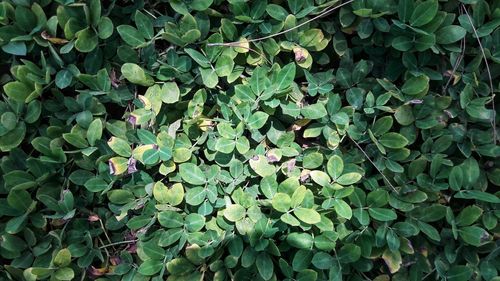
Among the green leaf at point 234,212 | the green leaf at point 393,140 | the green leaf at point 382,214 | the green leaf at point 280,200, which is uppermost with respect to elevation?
the green leaf at point 393,140

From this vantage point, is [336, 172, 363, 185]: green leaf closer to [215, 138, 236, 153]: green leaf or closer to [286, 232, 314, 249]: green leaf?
[286, 232, 314, 249]: green leaf

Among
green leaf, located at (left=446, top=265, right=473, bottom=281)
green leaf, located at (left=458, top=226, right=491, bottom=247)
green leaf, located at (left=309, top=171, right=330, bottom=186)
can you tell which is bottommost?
A: green leaf, located at (left=446, top=265, right=473, bottom=281)

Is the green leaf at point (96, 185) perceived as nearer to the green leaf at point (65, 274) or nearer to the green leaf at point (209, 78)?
the green leaf at point (65, 274)

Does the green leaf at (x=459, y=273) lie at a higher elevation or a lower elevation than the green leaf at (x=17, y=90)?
lower

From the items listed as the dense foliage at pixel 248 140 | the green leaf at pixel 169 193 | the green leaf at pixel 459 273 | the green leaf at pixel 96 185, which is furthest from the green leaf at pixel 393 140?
the green leaf at pixel 96 185

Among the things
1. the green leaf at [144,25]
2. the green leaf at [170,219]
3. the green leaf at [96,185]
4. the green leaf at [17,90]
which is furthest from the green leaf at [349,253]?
the green leaf at [17,90]

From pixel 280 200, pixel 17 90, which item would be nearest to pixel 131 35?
pixel 17 90

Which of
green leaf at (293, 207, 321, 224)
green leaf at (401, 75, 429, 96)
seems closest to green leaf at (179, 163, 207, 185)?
green leaf at (293, 207, 321, 224)

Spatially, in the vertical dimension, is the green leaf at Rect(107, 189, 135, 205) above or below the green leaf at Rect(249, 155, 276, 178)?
below

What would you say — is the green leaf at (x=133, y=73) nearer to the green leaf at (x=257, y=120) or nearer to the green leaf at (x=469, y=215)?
the green leaf at (x=257, y=120)
